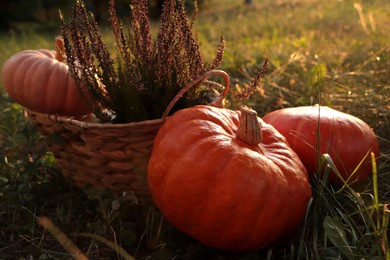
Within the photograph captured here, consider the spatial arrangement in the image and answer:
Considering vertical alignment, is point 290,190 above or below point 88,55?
below

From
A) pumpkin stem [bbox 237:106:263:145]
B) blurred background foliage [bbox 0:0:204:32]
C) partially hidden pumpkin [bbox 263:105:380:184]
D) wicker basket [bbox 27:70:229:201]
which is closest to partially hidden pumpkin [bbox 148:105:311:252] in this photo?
pumpkin stem [bbox 237:106:263:145]

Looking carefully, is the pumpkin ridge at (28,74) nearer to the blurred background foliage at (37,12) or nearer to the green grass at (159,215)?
the green grass at (159,215)

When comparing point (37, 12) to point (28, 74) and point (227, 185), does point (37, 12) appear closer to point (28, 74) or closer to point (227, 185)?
point (28, 74)

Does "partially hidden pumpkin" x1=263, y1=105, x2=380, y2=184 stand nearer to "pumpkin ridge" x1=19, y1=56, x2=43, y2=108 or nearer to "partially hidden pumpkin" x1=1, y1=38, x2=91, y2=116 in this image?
"partially hidden pumpkin" x1=1, y1=38, x2=91, y2=116

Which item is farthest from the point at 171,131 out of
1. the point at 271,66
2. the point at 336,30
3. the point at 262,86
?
the point at 336,30

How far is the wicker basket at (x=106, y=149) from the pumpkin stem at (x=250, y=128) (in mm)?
218

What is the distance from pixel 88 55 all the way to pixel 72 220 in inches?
26.1

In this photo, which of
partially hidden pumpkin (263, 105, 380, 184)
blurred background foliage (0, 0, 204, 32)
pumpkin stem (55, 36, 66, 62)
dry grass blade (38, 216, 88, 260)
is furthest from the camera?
blurred background foliage (0, 0, 204, 32)

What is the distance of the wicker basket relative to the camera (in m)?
1.84

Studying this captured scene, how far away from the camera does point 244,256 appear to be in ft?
5.38

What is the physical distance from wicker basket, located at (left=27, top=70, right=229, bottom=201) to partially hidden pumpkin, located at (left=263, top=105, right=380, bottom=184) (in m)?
0.35

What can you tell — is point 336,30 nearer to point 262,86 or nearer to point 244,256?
point 262,86

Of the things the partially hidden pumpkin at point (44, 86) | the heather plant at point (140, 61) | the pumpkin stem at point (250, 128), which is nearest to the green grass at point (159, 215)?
the partially hidden pumpkin at point (44, 86)

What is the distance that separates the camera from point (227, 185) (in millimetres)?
1580
